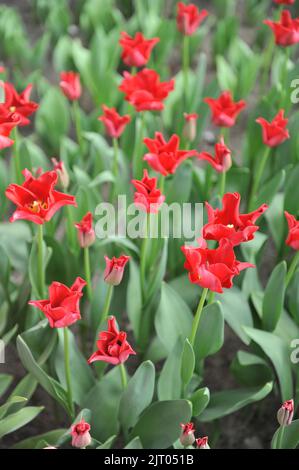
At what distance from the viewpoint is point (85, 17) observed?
246 centimetres

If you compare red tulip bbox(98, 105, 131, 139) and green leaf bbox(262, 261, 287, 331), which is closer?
green leaf bbox(262, 261, 287, 331)

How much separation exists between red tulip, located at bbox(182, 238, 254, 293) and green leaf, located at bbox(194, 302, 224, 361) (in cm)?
19

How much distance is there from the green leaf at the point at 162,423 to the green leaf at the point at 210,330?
13cm

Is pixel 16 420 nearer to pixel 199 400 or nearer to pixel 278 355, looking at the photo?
pixel 199 400

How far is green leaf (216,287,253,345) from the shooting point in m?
1.37

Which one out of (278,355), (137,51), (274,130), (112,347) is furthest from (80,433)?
(137,51)

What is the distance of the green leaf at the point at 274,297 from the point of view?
1274 mm

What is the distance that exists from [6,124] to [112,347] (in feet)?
1.43

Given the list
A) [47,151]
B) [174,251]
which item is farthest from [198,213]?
[47,151]

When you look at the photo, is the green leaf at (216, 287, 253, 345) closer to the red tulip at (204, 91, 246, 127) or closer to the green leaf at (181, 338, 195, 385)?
the green leaf at (181, 338, 195, 385)

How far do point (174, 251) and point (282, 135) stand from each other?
1.11ft

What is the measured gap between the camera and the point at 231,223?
1.09 meters

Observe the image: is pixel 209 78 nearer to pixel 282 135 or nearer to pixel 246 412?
pixel 282 135

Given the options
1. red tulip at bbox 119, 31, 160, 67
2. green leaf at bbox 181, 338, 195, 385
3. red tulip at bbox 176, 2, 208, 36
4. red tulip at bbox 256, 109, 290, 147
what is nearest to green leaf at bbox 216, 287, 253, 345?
green leaf at bbox 181, 338, 195, 385
